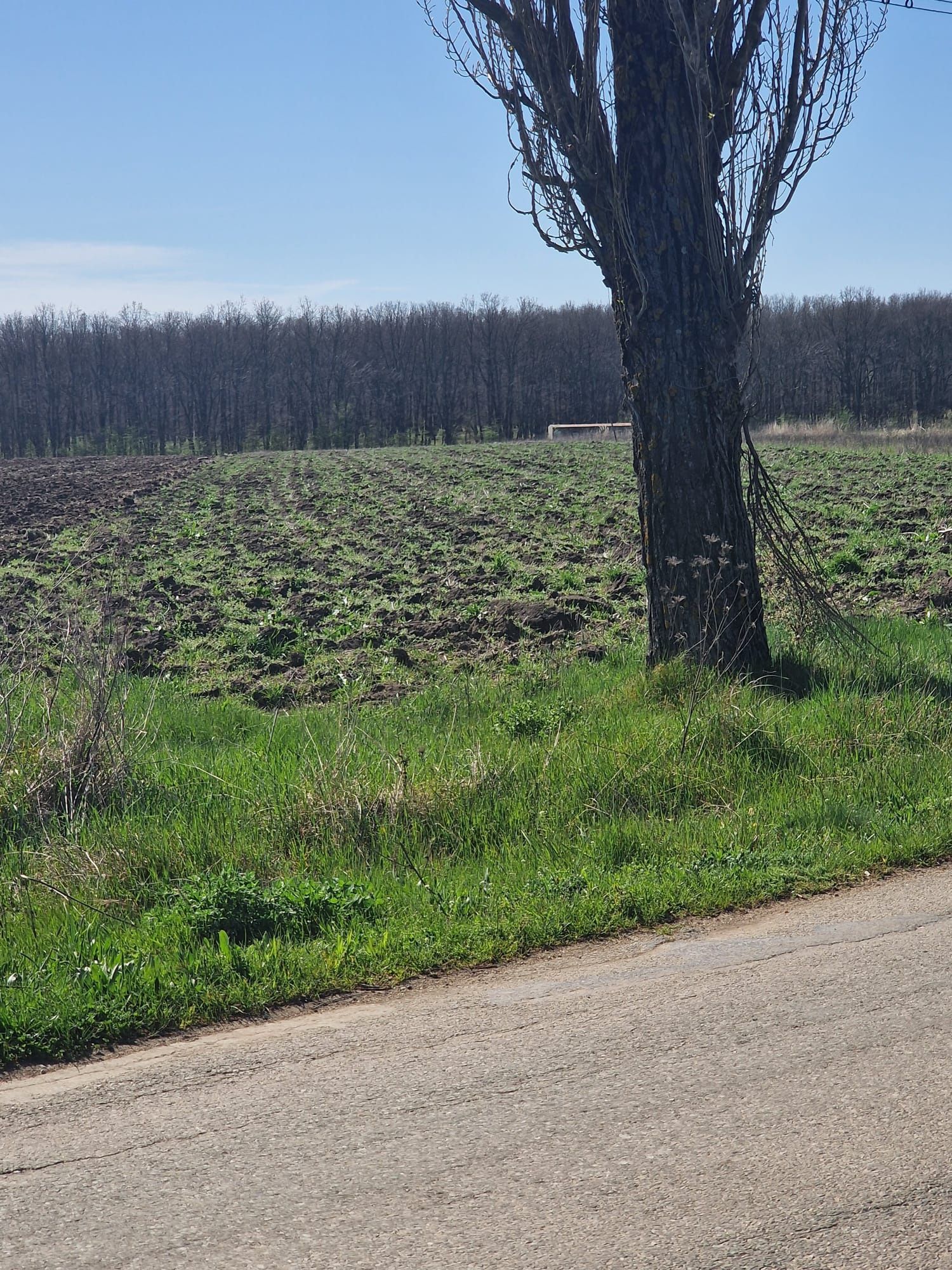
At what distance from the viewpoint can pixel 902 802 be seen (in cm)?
627

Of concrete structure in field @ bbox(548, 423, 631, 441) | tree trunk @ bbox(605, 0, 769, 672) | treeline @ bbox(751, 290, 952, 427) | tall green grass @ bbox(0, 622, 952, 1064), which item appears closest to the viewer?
tall green grass @ bbox(0, 622, 952, 1064)

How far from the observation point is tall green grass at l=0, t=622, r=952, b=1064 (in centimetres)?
443

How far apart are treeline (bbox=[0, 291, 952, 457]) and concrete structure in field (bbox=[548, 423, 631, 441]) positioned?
45.2 feet

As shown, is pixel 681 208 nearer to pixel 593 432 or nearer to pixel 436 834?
pixel 436 834

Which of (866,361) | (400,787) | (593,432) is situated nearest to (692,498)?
(400,787)

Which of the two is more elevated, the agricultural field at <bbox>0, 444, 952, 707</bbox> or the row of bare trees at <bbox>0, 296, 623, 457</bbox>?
the row of bare trees at <bbox>0, 296, 623, 457</bbox>

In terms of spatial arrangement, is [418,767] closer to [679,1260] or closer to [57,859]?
[57,859]

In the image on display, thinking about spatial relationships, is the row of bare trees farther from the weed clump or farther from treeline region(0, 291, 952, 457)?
the weed clump

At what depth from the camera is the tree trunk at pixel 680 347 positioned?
832 centimetres

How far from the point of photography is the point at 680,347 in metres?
8.36

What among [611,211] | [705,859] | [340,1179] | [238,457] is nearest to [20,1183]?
[340,1179]

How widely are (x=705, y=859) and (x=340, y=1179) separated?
9.74ft

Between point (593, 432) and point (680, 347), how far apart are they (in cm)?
5278

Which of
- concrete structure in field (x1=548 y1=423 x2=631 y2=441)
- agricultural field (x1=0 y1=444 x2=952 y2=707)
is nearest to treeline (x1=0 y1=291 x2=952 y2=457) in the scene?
concrete structure in field (x1=548 y1=423 x2=631 y2=441)
